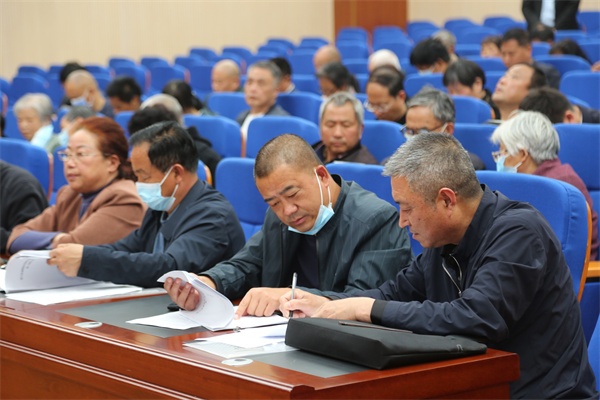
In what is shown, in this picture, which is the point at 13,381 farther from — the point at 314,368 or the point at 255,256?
the point at 314,368

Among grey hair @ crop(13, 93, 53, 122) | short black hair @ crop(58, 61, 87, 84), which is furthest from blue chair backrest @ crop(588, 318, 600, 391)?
short black hair @ crop(58, 61, 87, 84)

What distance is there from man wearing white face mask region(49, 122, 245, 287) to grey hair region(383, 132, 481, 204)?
0.95 m

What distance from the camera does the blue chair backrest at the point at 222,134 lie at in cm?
483

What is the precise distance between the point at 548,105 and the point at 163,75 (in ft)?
→ 20.3

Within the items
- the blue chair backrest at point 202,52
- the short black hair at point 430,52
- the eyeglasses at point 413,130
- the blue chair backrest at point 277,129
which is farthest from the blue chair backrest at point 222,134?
the blue chair backrest at point 202,52

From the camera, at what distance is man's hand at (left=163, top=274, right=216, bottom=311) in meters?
2.09

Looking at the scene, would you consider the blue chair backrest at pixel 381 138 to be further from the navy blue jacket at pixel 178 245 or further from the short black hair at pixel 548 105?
the navy blue jacket at pixel 178 245

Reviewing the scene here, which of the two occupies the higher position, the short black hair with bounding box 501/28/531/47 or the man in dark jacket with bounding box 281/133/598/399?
the short black hair with bounding box 501/28/531/47

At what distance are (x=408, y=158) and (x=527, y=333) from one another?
1.55 ft

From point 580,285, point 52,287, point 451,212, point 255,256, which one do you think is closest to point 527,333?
point 451,212

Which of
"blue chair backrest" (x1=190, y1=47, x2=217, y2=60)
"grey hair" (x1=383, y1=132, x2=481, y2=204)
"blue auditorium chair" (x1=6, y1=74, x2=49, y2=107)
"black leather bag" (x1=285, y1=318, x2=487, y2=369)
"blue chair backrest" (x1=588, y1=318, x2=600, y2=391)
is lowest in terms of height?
"blue chair backrest" (x1=588, y1=318, x2=600, y2=391)

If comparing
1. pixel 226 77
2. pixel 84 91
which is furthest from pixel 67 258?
pixel 226 77

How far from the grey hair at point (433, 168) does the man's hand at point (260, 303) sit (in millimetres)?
437

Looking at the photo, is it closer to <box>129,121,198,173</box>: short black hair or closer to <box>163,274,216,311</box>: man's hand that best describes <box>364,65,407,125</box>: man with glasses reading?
<box>129,121,198,173</box>: short black hair
